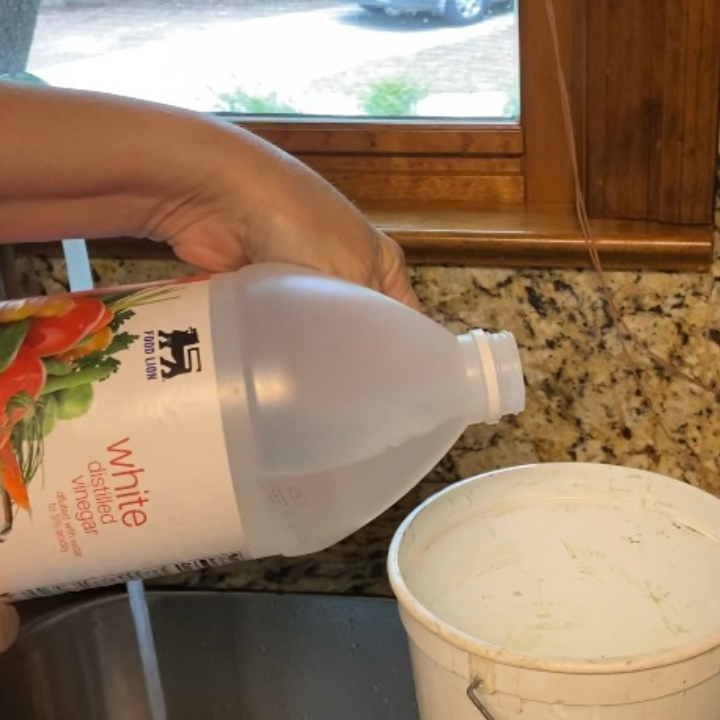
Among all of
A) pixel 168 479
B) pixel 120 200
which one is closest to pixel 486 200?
pixel 120 200

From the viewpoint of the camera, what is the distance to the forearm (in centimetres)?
68

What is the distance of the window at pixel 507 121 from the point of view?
0.84 metres

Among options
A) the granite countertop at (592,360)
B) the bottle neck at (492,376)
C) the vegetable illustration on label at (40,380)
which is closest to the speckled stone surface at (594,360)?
the granite countertop at (592,360)

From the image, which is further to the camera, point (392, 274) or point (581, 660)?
point (392, 274)

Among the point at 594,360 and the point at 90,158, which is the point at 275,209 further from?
the point at 594,360

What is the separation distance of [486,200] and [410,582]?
37 cm

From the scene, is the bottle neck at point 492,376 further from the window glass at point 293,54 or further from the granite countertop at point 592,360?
the window glass at point 293,54

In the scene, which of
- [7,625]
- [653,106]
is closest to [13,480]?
[7,625]

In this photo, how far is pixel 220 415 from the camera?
63 cm

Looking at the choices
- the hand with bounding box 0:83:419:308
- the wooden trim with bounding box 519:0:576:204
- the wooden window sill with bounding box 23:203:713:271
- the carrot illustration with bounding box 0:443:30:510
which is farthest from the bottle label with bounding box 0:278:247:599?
the wooden trim with bounding box 519:0:576:204

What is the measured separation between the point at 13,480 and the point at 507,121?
1.83ft

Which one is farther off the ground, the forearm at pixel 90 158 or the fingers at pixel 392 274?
the forearm at pixel 90 158

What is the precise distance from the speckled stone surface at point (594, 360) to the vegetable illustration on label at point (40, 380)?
33 cm

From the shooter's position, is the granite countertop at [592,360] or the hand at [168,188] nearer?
the hand at [168,188]
